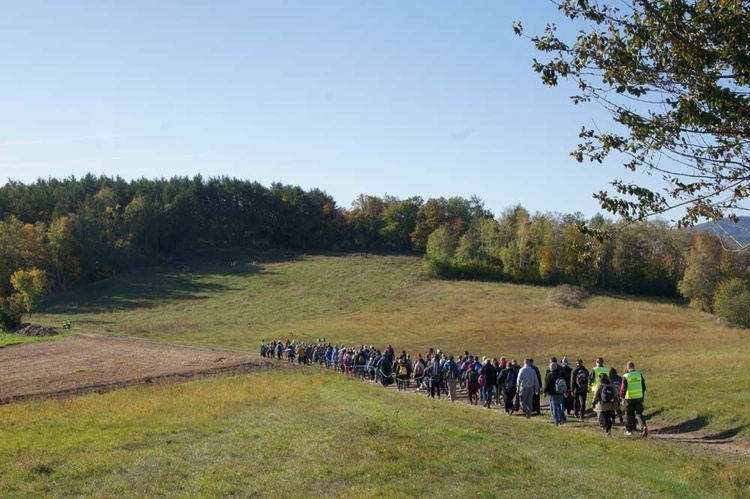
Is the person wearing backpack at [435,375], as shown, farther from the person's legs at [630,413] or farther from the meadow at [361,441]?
the person's legs at [630,413]

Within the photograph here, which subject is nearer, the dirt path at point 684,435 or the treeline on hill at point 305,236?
the dirt path at point 684,435

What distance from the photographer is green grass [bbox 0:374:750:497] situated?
1030 centimetres

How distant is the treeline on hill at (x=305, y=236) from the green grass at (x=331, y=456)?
46450mm

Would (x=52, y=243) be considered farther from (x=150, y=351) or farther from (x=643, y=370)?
(x=643, y=370)

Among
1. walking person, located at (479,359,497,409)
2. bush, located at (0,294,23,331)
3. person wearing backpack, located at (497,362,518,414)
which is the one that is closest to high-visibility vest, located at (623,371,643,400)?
person wearing backpack, located at (497,362,518,414)

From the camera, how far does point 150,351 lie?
42.3 metres

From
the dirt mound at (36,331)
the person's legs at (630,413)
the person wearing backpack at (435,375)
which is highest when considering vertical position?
the person's legs at (630,413)

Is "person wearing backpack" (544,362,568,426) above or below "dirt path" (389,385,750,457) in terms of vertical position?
above

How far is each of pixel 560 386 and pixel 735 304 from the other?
148 ft

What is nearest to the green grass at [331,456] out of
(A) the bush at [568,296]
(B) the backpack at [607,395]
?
(B) the backpack at [607,395]

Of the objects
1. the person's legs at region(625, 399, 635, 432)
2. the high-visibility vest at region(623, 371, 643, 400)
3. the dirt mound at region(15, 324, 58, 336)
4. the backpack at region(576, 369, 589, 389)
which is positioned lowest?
the dirt mound at region(15, 324, 58, 336)

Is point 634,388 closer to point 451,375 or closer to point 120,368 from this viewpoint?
point 451,375

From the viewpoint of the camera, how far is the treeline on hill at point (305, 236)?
84.6 m

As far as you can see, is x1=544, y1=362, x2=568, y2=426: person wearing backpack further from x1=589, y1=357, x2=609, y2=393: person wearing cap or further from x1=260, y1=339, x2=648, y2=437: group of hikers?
x1=589, y1=357, x2=609, y2=393: person wearing cap
